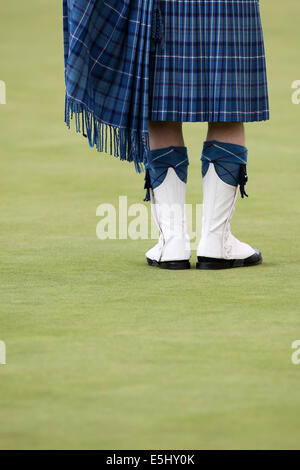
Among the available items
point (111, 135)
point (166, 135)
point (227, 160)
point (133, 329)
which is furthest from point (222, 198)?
point (133, 329)

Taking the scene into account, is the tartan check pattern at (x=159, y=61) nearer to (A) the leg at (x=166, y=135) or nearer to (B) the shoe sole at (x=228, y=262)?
(A) the leg at (x=166, y=135)

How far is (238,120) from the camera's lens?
2.38 meters

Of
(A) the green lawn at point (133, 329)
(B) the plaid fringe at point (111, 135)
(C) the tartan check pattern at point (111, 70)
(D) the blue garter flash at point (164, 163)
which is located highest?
(C) the tartan check pattern at point (111, 70)

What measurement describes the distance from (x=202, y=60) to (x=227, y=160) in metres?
0.24

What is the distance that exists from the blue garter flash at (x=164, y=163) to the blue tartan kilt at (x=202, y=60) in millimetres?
82

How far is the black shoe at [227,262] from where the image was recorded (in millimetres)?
2385

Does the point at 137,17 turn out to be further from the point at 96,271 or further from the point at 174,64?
the point at 96,271

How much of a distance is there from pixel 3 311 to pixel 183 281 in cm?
45

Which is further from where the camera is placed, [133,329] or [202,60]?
[202,60]

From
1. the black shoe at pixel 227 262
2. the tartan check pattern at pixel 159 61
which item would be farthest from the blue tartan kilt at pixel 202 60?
the black shoe at pixel 227 262

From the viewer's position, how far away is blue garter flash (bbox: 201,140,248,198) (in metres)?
2.39

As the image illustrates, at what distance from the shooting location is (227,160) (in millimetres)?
2393

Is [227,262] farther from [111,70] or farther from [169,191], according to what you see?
[111,70]

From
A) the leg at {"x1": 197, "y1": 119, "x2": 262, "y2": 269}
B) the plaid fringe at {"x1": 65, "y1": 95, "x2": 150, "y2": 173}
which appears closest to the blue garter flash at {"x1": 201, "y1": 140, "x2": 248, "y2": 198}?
the leg at {"x1": 197, "y1": 119, "x2": 262, "y2": 269}
